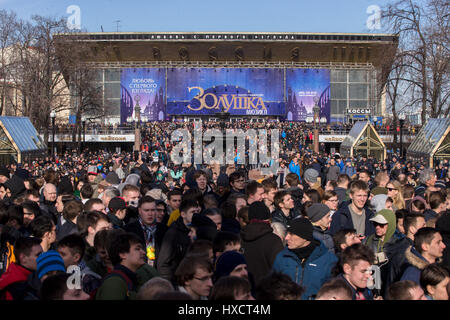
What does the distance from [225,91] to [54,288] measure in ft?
187

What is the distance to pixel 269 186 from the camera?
8734 millimetres

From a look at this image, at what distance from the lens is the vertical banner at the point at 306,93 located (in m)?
59.6

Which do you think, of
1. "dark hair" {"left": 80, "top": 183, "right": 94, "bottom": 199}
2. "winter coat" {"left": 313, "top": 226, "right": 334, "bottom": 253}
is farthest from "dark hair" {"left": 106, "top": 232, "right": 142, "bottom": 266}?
"dark hair" {"left": 80, "top": 183, "right": 94, "bottom": 199}

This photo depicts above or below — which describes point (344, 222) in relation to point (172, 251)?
above

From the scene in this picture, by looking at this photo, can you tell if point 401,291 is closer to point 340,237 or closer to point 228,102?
point 340,237

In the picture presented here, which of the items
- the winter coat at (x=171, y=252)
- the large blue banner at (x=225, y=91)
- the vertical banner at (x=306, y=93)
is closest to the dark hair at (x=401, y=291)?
the winter coat at (x=171, y=252)

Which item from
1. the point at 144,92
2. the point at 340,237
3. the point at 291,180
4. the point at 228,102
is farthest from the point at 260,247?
the point at 144,92

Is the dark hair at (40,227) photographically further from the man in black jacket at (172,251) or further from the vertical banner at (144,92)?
the vertical banner at (144,92)

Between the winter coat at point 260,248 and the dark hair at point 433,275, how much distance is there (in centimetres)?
141

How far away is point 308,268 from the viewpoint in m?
4.88

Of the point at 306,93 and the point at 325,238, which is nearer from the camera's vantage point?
the point at 325,238

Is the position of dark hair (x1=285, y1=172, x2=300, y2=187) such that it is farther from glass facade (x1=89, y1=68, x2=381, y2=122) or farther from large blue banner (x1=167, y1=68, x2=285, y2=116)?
glass facade (x1=89, y1=68, x2=381, y2=122)
